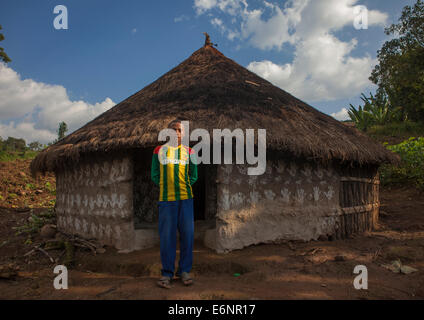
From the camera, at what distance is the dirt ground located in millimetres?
3000

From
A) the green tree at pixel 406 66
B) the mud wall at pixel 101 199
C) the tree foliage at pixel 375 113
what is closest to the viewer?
the mud wall at pixel 101 199

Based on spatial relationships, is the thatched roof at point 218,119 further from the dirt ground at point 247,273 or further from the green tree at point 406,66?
the green tree at point 406,66

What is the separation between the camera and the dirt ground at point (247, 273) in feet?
9.84

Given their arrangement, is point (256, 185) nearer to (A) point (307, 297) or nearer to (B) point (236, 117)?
(B) point (236, 117)

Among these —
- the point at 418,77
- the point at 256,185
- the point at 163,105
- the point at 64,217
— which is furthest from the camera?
the point at 418,77

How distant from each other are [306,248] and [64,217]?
4421 millimetres

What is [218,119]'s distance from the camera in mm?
4461

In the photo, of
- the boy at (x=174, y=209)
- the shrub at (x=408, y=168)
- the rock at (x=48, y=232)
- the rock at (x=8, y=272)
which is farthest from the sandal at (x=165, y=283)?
the shrub at (x=408, y=168)

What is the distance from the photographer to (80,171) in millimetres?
5285

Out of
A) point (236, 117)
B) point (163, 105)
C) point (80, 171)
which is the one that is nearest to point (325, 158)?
point (236, 117)

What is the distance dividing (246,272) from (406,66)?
51.2 feet

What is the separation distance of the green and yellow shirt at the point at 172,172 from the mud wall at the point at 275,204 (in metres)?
1.05

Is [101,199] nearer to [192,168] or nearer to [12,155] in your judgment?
[192,168]

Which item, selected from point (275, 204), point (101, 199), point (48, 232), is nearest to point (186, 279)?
point (275, 204)
